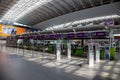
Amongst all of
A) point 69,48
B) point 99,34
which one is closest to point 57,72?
point 99,34

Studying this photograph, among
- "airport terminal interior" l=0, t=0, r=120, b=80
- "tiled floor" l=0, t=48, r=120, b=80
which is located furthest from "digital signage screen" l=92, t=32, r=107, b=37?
"tiled floor" l=0, t=48, r=120, b=80

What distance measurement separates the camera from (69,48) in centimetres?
2070

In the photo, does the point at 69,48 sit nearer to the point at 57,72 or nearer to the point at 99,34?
the point at 99,34

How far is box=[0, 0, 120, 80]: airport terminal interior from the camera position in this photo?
10.3 meters

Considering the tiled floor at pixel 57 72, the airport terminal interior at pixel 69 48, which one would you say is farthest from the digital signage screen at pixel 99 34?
the tiled floor at pixel 57 72

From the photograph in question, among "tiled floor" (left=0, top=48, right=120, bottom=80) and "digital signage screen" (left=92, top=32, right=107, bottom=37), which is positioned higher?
"digital signage screen" (left=92, top=32, right=107, bottom=37)

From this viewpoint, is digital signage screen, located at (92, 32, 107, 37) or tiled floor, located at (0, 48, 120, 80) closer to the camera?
tiled floor, located at (0, 48, 120, 80)

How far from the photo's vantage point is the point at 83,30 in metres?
17.3

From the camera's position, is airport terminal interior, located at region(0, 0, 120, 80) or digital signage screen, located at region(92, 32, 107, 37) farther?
digital signage screen, located at region(92, 32, 107, 37)

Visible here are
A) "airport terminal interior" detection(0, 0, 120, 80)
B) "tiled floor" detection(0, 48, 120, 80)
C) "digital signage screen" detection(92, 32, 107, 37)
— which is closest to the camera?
"tiled floor" detection(0, 48, 120, 80)

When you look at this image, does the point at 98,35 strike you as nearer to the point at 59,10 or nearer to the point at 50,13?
the point at 59,10

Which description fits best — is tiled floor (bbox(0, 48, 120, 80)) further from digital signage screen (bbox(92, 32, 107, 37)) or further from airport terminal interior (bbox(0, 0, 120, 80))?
digital signage screen (bbox(92, 32, 107, 37))

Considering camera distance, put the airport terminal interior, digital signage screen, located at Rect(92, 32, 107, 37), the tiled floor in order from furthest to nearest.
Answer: digital signage screen, located at Rect(92, 32, 107, 37), the airport terminal interior, the tiled floor

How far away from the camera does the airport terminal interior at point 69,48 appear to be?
10.3 m
